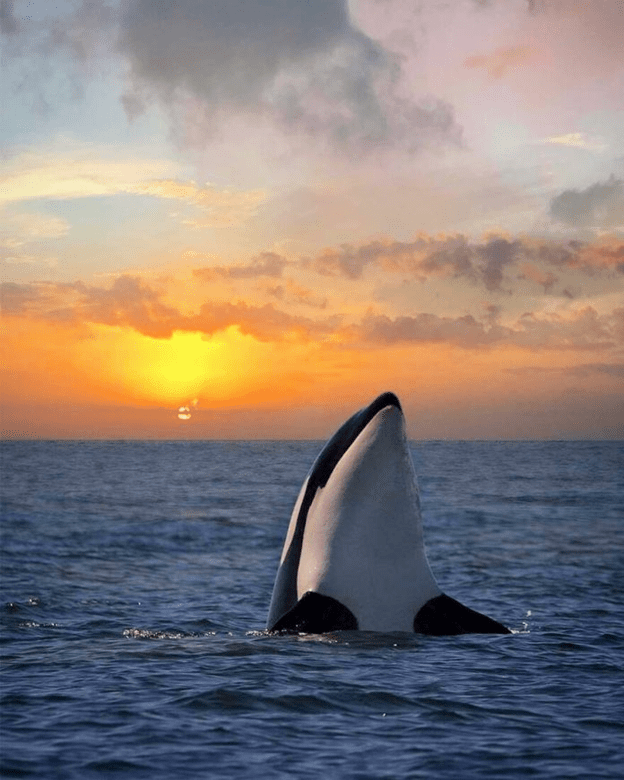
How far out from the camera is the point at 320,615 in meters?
11.5

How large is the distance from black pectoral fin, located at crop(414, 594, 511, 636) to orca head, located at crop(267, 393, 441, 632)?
136 mm

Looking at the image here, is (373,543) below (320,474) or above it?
below

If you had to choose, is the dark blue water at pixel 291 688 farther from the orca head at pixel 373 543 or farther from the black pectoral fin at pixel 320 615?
the orca head at pixel 373 543

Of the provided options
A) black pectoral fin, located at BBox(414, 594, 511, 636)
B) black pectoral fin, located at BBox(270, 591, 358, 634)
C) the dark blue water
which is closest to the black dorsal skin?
black pectoral fin, located at BBox(270, 591, 358, 634)

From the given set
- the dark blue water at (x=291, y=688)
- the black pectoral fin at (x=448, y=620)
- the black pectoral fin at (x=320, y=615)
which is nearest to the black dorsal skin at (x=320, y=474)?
the black pectoral fin at (x=320, y=615)

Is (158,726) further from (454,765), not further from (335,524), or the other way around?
(335,524)

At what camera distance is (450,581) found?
76.3 ft

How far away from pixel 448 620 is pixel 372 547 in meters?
1.36

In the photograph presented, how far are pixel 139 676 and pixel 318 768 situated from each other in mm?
3345

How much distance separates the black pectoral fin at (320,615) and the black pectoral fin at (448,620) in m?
0.78

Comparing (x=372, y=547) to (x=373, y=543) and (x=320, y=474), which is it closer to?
(x=373, y=543)

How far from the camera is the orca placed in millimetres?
11367

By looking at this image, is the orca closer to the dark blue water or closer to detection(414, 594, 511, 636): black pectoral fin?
detection(414, 594, 511, 636): black pectoral fin

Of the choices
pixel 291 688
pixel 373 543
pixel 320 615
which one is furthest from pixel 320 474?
pixel 291 688
